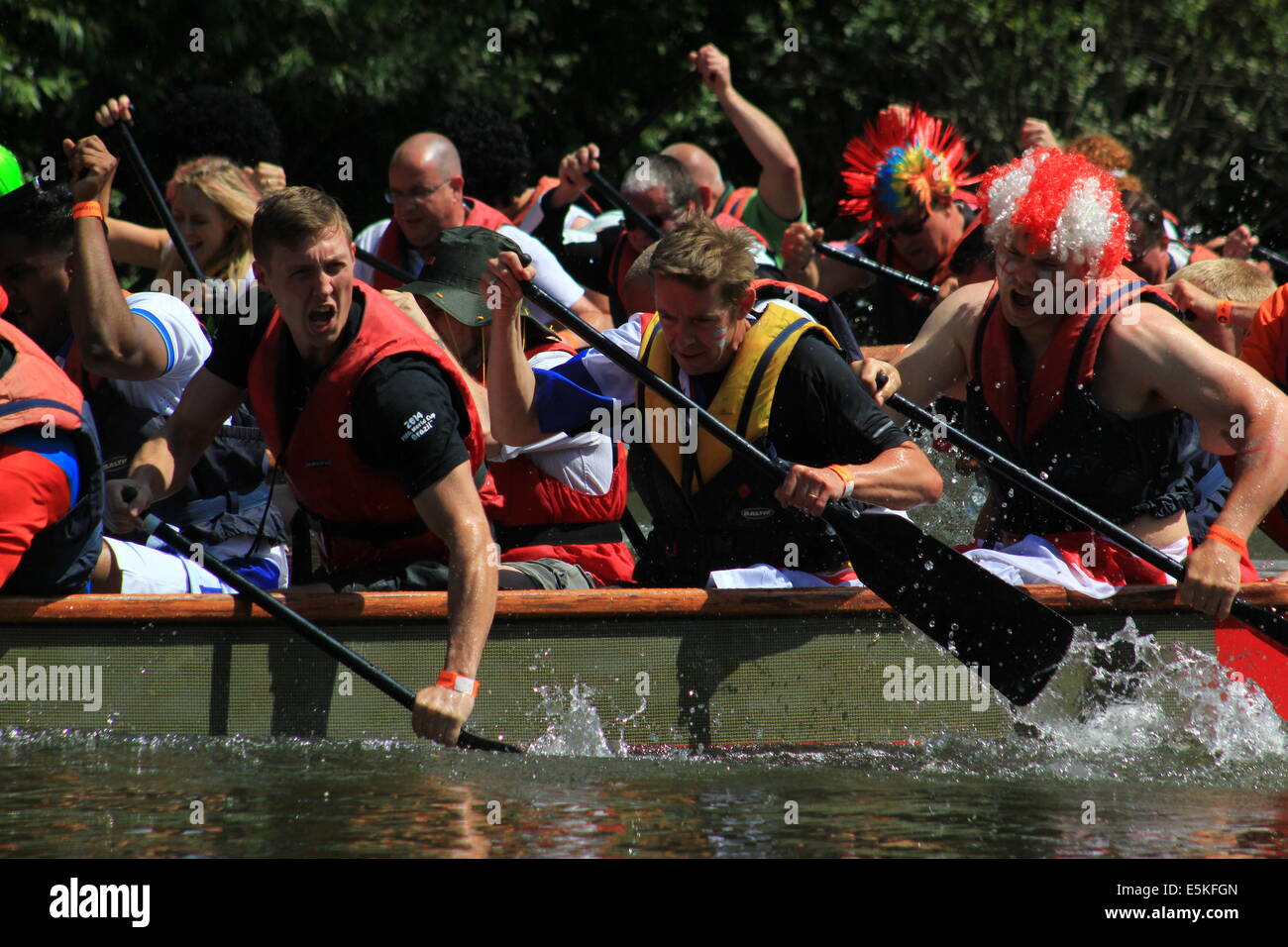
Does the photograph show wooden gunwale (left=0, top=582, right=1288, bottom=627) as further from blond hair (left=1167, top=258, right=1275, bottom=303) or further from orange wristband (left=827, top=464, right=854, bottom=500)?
blond hair (left=1167, top=258, right=1275, bottom=303)

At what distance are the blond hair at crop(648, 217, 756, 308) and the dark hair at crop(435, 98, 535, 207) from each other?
3.91 m

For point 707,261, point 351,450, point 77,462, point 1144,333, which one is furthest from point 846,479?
point 77,462

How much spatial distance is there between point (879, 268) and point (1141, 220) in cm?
146

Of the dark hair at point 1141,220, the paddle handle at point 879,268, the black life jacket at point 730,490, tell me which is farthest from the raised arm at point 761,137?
the black life jacket at point 730,490

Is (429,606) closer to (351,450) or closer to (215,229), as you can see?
(351,450)

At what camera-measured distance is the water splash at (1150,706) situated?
4.50 meters

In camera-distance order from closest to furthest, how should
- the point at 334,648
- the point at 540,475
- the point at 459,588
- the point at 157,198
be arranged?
the point at 459,588
the point at 334,648
the point at 540,475
the point at 157,198

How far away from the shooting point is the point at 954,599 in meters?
4.48

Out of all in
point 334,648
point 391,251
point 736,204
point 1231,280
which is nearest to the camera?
point 334,648

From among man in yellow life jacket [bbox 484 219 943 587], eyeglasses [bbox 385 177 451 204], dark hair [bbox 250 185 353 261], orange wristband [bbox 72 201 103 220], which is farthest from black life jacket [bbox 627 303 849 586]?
eyeglasses [bbox 385 177 451 204]

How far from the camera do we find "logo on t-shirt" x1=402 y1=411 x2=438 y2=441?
4.03 metres

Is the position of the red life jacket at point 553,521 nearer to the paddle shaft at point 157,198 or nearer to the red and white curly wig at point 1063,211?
the red and white curly wig at point 1063,211
